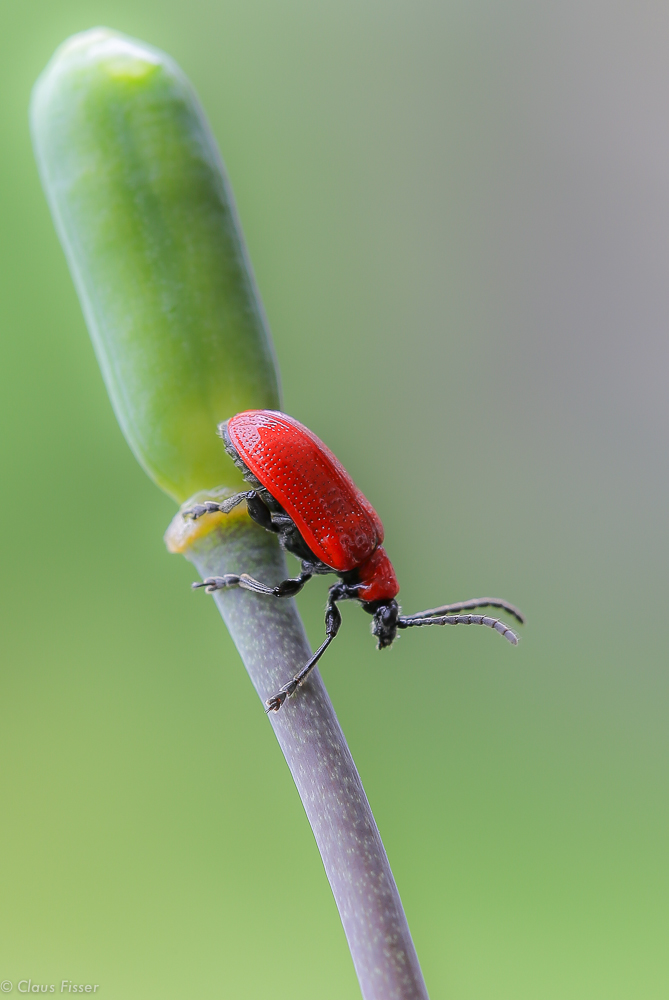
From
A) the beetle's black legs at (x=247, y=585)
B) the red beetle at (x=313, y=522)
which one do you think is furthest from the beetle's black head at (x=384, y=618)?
the beetle's black legs at (x=247, y=585)

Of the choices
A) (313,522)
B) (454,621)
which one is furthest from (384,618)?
(313,522)

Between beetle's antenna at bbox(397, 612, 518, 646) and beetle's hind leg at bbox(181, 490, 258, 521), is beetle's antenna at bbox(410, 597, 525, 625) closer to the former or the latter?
beetle's antenna at bbox(397, 612, 518, 646)

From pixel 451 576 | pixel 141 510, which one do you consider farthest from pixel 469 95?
pixel 141 510

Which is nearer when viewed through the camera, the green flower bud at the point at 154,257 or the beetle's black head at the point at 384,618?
the green flower bud at the point at 154,257

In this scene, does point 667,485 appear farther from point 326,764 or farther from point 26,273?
point 326,764

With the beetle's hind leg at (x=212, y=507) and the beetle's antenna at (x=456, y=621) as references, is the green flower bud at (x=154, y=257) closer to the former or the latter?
the beetle's hind leg at (x=212, y=507)
